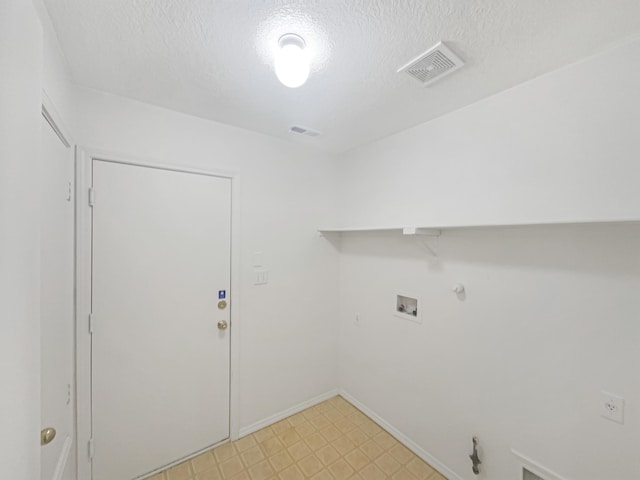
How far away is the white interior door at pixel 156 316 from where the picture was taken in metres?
1.64

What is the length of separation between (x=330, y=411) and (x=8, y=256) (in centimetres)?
261

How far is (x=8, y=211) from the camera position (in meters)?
0.59

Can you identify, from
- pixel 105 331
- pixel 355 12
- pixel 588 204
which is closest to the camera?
pixel 355 12

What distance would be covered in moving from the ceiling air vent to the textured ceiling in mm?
331

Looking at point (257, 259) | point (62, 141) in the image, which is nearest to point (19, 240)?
point (62, 141)

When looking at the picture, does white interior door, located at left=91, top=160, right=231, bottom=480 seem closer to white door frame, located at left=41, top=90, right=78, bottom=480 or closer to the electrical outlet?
white door frame, located at left=41, top=90, right=78, bottom=480

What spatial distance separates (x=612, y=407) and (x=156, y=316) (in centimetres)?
258

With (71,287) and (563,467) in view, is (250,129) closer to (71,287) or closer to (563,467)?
(71,287)

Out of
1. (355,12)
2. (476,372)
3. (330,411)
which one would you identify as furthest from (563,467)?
(355,12)

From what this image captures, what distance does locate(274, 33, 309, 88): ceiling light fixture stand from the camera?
117 centimetres

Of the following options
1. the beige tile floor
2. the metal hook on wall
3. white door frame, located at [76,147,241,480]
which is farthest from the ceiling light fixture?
the beige tile floor

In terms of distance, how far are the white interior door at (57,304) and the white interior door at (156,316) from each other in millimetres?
162

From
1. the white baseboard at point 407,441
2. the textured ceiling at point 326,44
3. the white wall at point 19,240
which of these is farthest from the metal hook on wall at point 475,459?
the textured ceiling at point 326,44

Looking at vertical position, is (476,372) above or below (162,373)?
above
